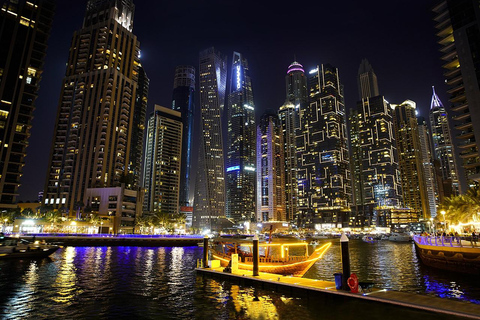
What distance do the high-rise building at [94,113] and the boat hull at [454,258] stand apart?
11886cm

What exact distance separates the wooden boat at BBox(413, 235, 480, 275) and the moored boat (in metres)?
66.6

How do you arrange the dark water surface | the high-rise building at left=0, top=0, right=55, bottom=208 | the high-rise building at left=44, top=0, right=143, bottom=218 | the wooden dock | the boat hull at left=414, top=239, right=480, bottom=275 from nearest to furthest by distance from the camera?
the wooden dock
the dark water surface
the boat hull at left=414, top=239, right=480, bottom=275
the high-rise building at left=0, top=0, right=55, bottom=208
the high-rise building at left=44, top=0, right=143, bottom=218

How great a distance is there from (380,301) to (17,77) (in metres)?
130

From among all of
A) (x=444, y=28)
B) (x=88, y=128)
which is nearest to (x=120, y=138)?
(x=88, y=128)

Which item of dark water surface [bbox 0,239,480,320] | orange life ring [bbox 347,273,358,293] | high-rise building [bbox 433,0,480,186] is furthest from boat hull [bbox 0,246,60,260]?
high-rise building [bbox 433,0,480,186]

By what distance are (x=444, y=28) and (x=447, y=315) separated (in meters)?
92.2

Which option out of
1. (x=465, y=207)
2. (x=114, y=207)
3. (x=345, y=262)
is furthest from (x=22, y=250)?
(x=465, y=207)

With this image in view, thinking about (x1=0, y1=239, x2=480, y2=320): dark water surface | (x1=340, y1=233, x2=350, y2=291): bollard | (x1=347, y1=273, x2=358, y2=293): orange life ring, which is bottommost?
(x1=0, y1=239, x2=480, y2=320): dark water surface

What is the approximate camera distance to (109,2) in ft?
552

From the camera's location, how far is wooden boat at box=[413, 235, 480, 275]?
123ft

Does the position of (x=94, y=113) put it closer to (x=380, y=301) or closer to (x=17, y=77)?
(x=17, y=77)

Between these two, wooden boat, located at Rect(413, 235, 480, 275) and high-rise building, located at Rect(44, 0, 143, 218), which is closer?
wooden boat, located at Rect(413, 235, 480, 275)

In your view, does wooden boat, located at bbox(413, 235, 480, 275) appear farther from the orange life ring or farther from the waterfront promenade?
the waterfront promenade

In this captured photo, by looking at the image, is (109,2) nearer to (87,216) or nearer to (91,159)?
(91,159)
